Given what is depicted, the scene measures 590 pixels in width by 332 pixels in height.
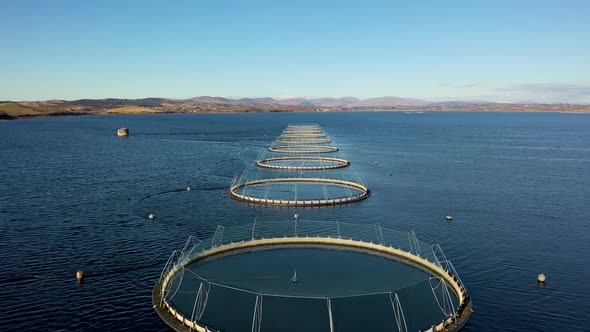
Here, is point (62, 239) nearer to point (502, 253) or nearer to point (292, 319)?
point (292, 319)

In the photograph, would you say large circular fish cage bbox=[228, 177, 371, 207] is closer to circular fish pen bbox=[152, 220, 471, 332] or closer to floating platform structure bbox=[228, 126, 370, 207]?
floating platform structure bbox=[228, 126, 370, 207]

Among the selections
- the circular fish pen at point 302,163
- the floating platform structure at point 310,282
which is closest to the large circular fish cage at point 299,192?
the floating platform structure at point 310,282

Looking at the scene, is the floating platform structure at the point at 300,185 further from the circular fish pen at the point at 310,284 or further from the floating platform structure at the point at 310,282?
the circular fish pen at the point at 310,284

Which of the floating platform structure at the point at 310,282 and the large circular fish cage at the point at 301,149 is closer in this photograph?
the floating platform structure at the point at 310,282

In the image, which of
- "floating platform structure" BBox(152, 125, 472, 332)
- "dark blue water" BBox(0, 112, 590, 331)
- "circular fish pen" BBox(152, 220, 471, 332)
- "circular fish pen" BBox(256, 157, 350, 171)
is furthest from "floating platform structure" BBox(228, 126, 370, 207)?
"circular fish pen" BBox(152, 220, 471, 332)

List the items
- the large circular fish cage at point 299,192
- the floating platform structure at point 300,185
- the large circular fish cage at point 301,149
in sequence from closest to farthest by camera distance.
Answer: the large circular fish cage at point 299,192 < the floating platform structure at point 300,185 < the large circular fish cage at point 301,149

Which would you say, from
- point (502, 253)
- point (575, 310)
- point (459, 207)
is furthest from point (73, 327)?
point (459, 207)

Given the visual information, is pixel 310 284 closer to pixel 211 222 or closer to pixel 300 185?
pixel 211 222
